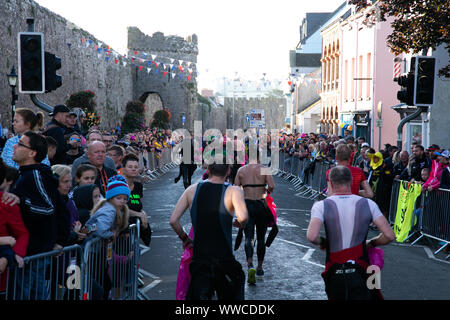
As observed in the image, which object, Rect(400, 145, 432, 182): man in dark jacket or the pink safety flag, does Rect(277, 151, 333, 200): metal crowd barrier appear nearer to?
Rect(400, 145, 432, 182): man in dark jacket

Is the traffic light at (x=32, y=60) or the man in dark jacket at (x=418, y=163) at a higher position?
the traffic light at (x=32, y=60)

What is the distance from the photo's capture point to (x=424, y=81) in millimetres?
11312

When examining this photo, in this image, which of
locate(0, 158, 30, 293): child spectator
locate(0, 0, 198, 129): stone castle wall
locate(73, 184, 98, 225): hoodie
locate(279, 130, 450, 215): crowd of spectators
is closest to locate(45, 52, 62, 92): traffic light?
locate(73, 184, 98, 225): hoodie

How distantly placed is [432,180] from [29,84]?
7079mm

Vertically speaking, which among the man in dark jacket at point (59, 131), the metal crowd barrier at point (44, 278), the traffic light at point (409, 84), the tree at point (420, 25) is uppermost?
the tree at point (420, 25)

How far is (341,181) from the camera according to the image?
5395 mm

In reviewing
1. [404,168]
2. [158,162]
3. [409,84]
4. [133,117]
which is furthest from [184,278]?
[133,117]

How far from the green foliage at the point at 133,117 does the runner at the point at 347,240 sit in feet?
140

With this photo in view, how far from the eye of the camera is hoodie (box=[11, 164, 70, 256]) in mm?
5012

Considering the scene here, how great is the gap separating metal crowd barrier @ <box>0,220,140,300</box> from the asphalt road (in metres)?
1.07

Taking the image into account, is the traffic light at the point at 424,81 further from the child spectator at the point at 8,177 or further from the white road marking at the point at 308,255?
the child spectator at the point at 8,177

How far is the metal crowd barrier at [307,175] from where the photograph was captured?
19203 millimetres

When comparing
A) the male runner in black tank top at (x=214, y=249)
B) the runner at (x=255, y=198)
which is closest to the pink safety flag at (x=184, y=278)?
the male runner in black tank top at (x=214, y=249)

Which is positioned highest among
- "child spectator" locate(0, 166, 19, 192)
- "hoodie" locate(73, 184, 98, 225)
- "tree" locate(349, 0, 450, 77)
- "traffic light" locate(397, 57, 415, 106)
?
"tree" locate(349, 0, 450, 77)
